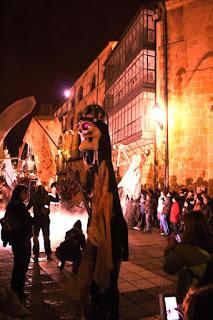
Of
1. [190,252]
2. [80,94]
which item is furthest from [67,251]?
[80,94]

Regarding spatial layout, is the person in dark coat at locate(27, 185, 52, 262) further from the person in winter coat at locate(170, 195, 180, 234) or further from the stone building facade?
the stone building facade

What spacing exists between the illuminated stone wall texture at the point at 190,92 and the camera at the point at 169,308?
12.9 metres

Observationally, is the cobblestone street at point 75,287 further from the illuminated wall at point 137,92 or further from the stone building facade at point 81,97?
the stone building facade at point 81,97

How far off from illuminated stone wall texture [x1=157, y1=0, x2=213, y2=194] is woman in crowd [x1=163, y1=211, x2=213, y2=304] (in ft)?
42.6

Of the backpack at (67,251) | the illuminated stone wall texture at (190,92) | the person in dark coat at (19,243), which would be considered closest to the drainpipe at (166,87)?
the illuminated stone wall texture at (190,92)

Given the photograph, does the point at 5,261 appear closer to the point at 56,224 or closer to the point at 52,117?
the point at 52,117

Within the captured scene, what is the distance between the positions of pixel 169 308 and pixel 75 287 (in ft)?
9.53

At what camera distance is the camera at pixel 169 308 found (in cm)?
301

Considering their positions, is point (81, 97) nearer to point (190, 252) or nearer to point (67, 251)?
point (67, 251)

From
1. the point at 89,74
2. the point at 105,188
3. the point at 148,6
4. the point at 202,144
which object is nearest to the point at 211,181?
the point at 202,144

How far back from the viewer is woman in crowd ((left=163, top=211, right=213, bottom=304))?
A: 269 cm

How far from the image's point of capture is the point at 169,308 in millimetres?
3064

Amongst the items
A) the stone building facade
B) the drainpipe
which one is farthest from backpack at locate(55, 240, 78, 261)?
the stone building facade

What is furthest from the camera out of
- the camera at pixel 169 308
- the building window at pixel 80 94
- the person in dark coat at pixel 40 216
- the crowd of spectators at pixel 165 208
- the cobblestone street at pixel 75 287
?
the building window at pixel 80 94
